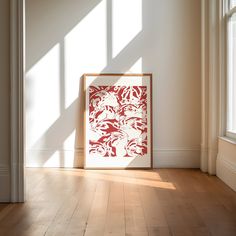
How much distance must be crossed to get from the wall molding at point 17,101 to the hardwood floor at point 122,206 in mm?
226

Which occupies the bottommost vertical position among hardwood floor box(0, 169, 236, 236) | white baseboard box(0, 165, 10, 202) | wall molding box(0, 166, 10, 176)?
hardwood floor box(0, 169, 236, 236)

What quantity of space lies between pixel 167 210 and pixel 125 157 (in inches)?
96.4

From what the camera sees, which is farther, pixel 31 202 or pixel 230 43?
pixel 230 43

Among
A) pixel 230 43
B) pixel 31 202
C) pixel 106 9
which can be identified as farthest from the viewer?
pixel 106 9

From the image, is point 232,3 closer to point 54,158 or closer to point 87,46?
point 87,46

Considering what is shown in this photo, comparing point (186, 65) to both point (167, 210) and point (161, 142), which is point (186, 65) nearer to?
point (161, 142)

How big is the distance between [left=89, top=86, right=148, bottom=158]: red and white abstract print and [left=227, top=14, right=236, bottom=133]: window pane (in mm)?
1304

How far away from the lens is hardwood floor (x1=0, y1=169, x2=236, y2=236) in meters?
3.13

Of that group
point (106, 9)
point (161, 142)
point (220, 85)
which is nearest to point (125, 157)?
point (161, 142)

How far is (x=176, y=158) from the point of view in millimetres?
6117

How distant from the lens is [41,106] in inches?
242

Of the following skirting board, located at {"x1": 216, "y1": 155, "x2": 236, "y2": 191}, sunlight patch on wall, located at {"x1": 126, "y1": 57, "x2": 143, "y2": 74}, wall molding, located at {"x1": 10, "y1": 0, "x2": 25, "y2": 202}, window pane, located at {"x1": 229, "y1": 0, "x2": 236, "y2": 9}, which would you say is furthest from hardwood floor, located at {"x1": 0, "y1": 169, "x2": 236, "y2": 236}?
window pane, located at {"x1": 229, "y1": 0, "x2": 236, "y2": 9}

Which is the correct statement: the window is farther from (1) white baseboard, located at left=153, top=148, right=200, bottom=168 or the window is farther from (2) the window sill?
(1) white baseboard, located at left=153, top=148, right=200, bottom=168

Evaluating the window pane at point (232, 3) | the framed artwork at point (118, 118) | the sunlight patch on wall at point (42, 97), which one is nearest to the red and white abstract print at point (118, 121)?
the framed artwork at point (118, 118)
